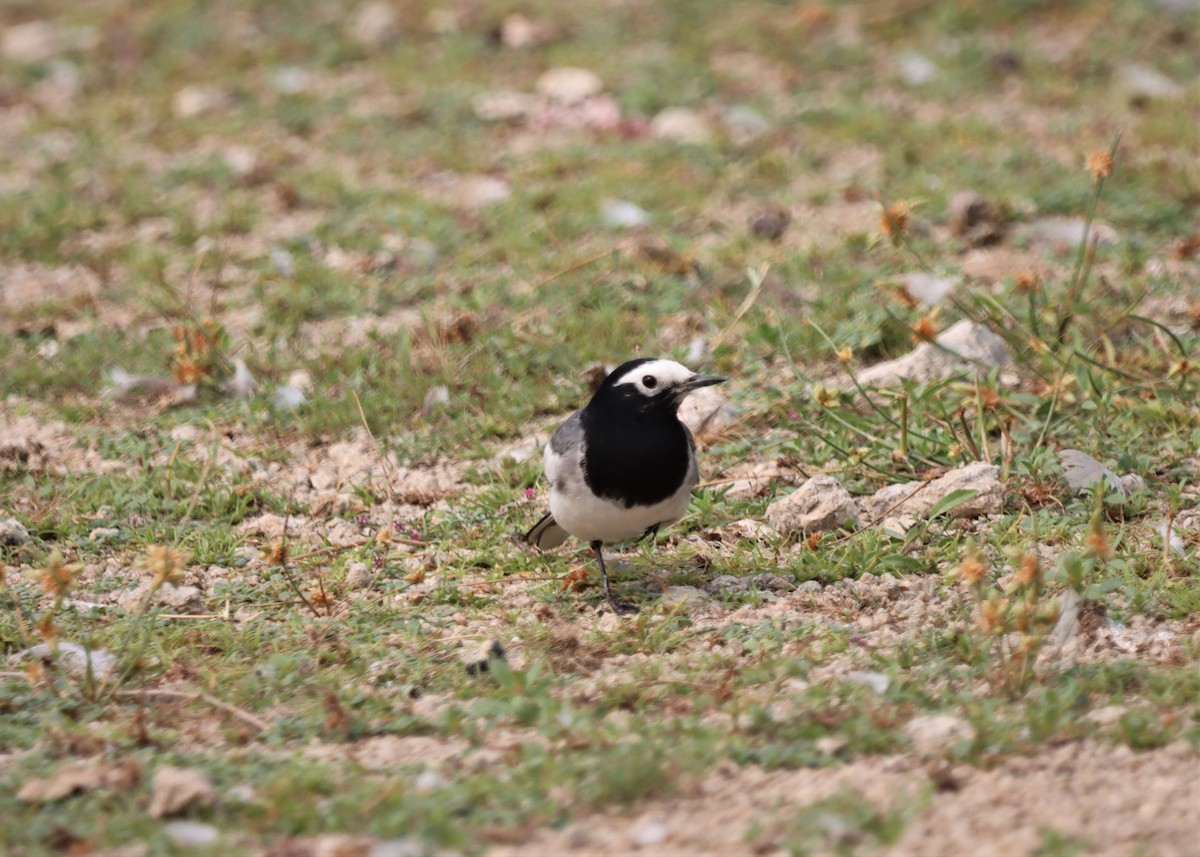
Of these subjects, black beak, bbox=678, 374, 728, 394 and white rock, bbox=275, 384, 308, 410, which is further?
white rock, bbox=275, 384, 308, 410

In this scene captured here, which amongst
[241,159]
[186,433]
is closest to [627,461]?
[186,433]

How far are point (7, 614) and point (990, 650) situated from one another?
9.19 ft

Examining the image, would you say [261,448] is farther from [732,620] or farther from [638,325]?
[732,620]

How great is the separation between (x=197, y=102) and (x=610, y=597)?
20.3ft

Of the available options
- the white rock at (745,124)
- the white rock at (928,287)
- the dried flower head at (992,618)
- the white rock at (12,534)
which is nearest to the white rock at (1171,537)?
the dried flower head at (992,618)

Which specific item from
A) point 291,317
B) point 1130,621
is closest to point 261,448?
point 291,317

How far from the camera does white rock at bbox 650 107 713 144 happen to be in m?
8.95

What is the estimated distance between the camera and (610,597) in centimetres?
482

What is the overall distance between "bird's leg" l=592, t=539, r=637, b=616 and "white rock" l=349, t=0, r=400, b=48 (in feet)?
21.0

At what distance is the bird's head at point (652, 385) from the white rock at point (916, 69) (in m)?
5.28

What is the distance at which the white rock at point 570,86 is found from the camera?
955 centimetres

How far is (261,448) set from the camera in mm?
6051

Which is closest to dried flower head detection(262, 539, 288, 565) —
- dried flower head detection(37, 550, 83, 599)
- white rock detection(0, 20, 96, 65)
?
dried flower head detection(37, 550, 83, 599)

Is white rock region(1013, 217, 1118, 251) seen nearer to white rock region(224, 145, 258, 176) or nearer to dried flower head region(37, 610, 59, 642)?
white rock region(224, 145, 258, 176)
